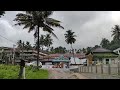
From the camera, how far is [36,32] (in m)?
14.6

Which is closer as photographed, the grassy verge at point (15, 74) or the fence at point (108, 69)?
the grassy verge at point (15, 74)

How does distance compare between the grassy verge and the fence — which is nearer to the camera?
the grassy verge

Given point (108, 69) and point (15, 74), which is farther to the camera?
point (108, 69)

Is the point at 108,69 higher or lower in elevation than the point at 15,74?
lower
